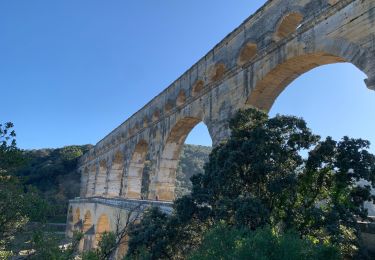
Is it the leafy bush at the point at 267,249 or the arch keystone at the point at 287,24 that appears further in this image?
the arch keystone at the point at 287,24

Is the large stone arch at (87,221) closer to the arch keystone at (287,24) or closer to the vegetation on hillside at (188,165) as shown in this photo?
the vegetation on hillside at (188,165)

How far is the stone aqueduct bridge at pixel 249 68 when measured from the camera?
288 inches

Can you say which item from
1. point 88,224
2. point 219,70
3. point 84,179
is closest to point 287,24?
point 219,70

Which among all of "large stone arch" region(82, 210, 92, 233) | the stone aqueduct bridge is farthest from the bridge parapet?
"large stone arch" region(82, 210, 92, 233)

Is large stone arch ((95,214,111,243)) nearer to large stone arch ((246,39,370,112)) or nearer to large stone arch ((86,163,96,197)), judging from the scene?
large stone arch ((86,163,96,197))

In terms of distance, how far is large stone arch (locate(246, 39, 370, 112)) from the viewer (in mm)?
7195

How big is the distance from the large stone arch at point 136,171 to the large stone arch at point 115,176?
3.70 meters

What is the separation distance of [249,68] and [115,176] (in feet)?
58.5

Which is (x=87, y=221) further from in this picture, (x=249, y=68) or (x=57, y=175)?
(x=249, y=68)

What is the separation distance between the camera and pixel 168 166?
16.8m

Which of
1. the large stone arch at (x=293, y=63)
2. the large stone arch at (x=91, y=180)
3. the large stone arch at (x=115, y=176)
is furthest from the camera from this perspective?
the large stone arch at (x=91, y=180)

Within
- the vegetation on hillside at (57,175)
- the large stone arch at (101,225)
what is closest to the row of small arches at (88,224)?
the large stone arch at (101,225)

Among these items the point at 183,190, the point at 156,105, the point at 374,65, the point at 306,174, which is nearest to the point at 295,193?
the point at 306,174

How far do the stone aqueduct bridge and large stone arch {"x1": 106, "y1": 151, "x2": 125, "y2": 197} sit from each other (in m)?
4.16
